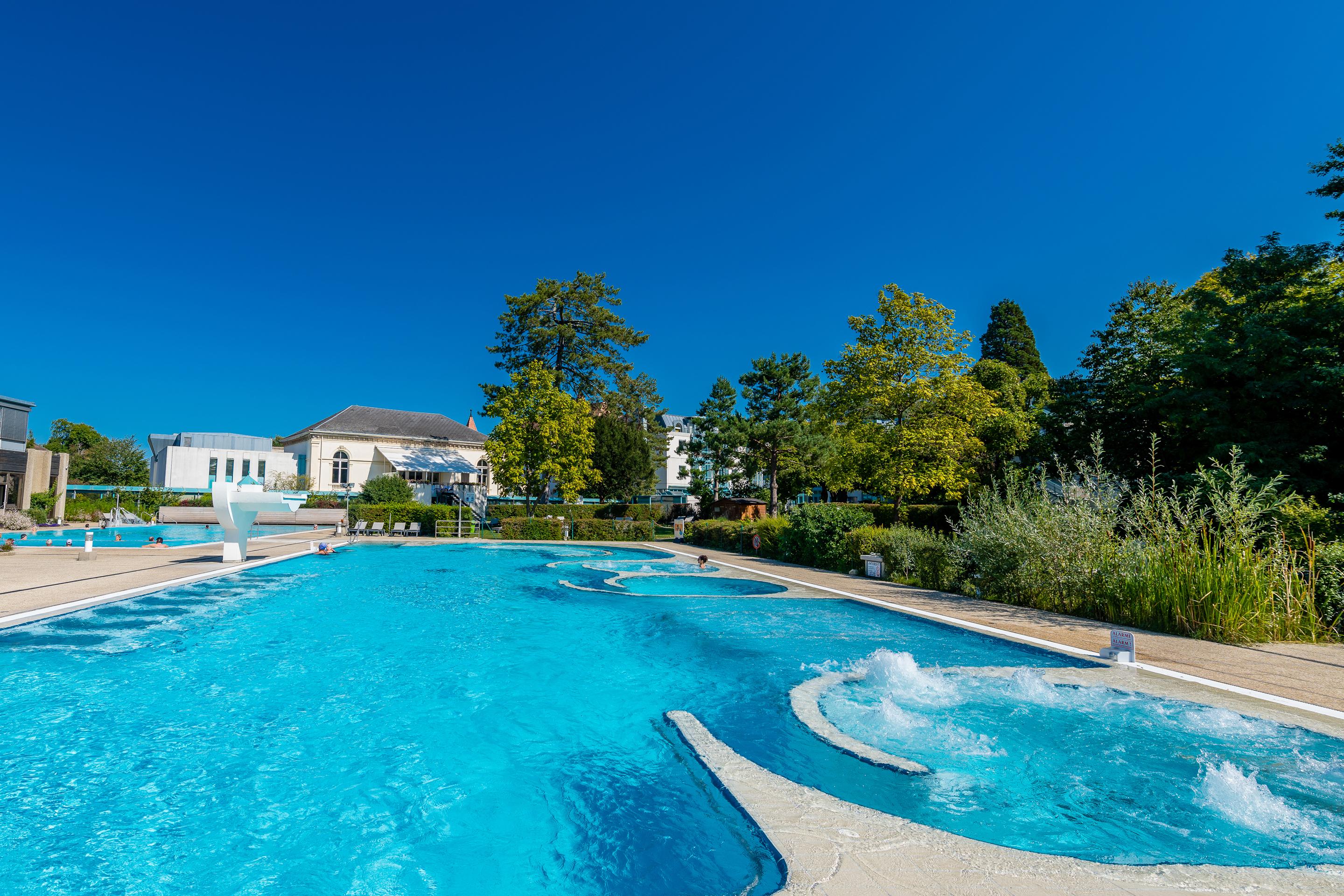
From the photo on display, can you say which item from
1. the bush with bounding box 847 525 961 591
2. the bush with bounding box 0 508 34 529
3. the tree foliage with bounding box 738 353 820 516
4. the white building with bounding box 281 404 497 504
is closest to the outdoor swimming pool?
the bush with bounding box 847 525 961 591

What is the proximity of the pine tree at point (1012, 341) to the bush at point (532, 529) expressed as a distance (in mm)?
34572

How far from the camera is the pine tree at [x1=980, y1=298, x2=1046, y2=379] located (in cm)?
4653

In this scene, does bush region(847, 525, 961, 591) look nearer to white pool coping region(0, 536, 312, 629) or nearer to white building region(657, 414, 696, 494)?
white pool coping region(0, 536, 312, 629)

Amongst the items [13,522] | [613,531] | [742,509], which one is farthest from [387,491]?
[742,509]

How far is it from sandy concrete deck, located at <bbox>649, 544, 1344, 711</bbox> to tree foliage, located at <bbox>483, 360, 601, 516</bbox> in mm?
23665

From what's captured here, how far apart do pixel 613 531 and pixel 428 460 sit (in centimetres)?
2101

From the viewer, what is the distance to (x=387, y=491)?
120ft

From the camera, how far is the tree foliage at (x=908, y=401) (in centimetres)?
2062

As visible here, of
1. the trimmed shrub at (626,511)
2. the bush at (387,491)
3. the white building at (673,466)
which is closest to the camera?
the bush at (387,491)

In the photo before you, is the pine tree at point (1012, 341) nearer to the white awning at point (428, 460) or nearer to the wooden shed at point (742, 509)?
the wooden shed at point (742, 509)

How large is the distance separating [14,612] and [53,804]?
21.7 ft

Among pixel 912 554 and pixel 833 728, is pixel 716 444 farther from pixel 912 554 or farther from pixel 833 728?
pixel 833 728

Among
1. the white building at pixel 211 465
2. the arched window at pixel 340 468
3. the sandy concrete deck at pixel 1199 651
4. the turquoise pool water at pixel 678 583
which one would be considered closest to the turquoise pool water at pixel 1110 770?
the sandy concrete deck at pixel 1199 651

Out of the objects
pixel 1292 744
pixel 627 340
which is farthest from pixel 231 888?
pixel 627 340
